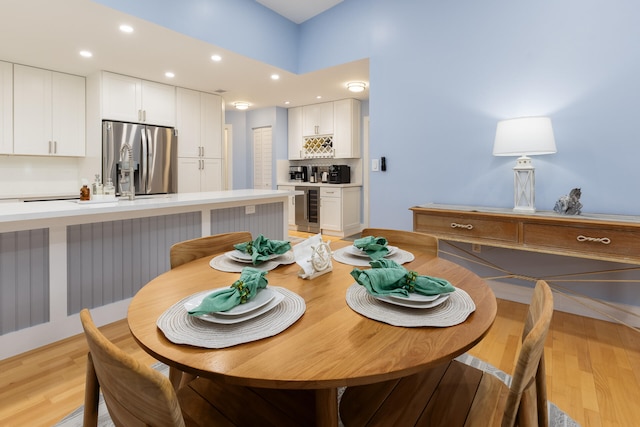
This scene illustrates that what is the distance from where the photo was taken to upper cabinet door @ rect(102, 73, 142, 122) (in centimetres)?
409

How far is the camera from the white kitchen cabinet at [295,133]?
6.32 m

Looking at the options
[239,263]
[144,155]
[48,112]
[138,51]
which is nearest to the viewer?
[239,263]

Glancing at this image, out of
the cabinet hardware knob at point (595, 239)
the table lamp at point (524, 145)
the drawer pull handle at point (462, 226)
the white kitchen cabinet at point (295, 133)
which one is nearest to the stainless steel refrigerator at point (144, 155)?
the white kitchen cabinet at point (295, 133)

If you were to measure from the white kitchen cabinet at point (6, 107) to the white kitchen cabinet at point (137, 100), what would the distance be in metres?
0.91

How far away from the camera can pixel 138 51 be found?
3.48m

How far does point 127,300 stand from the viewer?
2455 mm

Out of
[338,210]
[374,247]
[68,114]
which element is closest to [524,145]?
[374,247]

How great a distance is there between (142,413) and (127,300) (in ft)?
7.10

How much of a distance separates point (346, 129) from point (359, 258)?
15.1ft

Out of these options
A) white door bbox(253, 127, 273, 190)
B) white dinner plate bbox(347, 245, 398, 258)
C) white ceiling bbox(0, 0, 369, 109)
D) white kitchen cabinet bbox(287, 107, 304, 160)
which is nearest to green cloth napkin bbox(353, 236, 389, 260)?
white dinner plate bbox(347, 245, 398, 258)

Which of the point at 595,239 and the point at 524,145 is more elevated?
the point at 524,145

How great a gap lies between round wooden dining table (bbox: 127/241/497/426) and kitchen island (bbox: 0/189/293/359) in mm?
1496

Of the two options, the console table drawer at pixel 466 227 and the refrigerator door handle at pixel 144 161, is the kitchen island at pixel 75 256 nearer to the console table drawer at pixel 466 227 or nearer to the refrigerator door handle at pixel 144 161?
the console table drawer at pixel 466 227

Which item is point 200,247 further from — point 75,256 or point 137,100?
point 137,100
